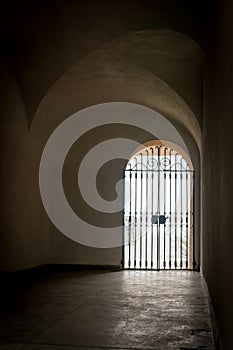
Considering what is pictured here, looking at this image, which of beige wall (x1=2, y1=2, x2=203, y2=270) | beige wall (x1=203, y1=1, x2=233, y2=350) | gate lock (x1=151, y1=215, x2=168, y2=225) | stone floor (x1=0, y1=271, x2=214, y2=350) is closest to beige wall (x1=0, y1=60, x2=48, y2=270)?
beige wall (x1=2, y1=2, x2=203, y2=270)

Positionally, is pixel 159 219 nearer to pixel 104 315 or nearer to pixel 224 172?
pixel 104 315

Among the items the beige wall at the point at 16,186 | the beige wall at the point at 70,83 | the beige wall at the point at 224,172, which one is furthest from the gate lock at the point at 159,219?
the beige wall at the point at 224,172

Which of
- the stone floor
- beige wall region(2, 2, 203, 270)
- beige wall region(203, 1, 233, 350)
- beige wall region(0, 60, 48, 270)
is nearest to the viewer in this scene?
beige wall region(203, 1, 233, 350)

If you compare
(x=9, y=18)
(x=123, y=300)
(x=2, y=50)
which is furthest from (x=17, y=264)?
(x=9, y=18)

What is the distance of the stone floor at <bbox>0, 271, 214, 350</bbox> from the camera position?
158 inches

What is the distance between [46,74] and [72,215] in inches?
169

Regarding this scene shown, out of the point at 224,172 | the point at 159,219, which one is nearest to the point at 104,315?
the point at 224,172

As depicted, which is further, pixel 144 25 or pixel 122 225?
pixel 122 225

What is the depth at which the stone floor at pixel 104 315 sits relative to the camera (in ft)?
13.2

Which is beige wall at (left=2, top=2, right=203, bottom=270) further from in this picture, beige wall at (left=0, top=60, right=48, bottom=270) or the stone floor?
the stone floor

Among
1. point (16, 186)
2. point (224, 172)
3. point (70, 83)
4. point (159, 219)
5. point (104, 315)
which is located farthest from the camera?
point (159, 219)

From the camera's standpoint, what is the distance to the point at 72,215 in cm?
1154

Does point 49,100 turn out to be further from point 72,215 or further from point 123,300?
point 123,300

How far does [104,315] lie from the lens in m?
5.22
